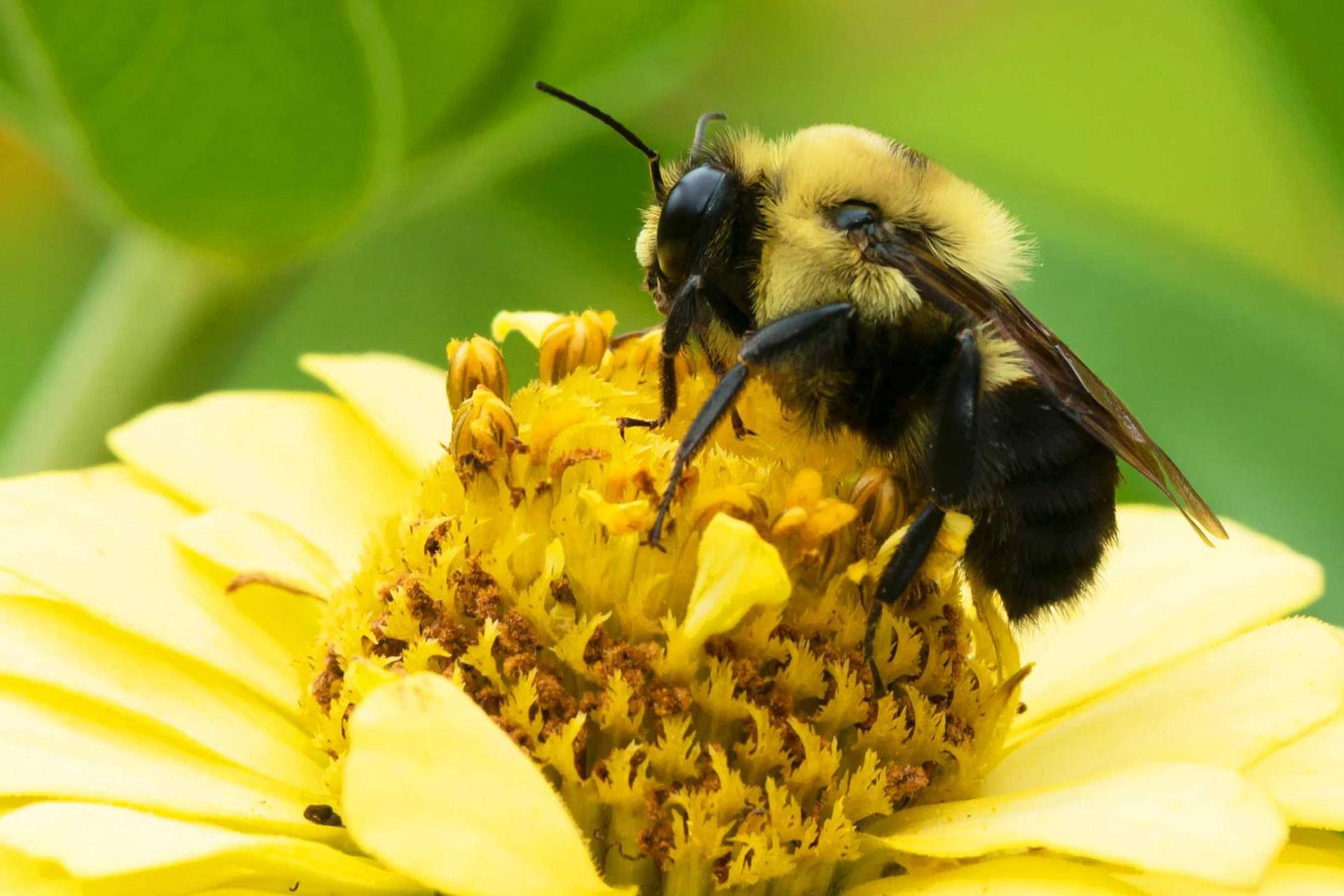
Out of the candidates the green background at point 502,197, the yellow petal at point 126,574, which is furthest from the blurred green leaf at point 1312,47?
the yellow petal at point 126,574

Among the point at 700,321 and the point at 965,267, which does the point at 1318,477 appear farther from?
the point at 700,321

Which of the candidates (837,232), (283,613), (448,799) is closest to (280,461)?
(283,613)

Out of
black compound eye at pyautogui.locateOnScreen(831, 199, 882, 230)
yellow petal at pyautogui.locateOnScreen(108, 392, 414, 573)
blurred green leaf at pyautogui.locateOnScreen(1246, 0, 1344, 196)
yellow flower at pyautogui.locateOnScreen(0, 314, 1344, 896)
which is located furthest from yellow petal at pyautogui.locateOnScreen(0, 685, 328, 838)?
blurred green leaf at pyautogui.locateOnScreen(1246, 0, 1344, 196)

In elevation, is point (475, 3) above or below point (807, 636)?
above

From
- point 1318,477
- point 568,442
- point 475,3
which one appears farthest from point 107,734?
point 1318,477

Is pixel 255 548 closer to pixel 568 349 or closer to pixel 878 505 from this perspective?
pixel 568 349
